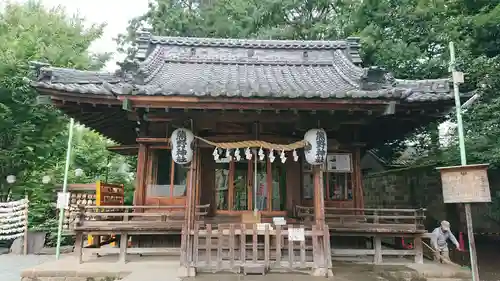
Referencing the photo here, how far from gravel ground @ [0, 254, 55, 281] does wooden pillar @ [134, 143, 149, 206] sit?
3.26m

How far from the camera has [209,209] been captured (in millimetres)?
8344

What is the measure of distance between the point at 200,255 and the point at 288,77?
5.37m

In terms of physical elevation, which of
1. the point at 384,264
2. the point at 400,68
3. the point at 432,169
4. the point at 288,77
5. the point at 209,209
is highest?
the point at 400,68

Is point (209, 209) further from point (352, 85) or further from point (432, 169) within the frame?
point (432, 169)

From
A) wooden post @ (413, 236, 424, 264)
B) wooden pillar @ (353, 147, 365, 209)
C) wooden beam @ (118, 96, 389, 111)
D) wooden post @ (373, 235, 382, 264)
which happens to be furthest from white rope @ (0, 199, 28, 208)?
wooden post @ (413, 236, 424, 264)

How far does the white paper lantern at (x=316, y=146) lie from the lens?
6.74 m

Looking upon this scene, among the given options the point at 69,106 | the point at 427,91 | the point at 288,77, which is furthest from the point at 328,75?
the point at 69,106

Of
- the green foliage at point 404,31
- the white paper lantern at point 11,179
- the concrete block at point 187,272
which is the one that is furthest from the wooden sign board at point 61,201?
the green foliage at point 404,31

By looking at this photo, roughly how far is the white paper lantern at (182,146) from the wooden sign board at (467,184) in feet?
15.4

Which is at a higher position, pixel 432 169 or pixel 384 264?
pixel 432 169

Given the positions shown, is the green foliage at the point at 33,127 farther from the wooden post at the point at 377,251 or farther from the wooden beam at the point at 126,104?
the wooden post at the point at 377,251

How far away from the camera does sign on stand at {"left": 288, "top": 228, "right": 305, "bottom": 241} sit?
6.40m

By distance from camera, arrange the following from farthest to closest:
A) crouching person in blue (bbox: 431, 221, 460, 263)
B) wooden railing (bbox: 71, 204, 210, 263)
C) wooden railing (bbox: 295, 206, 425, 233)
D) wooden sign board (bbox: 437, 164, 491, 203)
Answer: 1. crouching person in blue (bbox: 431, 221, 460, 263)
2. wooden railing (bbox: 295, 206, 425, 233)
3. wooden railing (bbox: 71, 204, 210, 263)
4. wooden sign board (bbox: 437, 164, 491, 203)

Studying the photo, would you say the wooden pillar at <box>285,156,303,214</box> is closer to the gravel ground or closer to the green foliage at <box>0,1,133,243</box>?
the gravel ground
